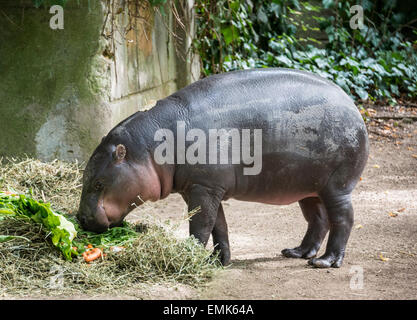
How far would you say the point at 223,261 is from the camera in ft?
13.2

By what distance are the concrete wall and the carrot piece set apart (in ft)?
5.79

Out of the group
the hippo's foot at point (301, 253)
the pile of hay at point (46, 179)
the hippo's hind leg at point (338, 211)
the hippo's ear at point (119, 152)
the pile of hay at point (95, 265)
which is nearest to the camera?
the pile of hay at point (95, 265)

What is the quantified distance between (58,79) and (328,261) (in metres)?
2.79

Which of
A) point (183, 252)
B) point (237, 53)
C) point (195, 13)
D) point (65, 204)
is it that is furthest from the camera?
point (237, 53)

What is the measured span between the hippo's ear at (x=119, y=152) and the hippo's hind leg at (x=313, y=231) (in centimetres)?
141

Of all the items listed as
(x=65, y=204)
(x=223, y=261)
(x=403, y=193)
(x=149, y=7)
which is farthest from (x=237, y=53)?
(x=223, y=261)

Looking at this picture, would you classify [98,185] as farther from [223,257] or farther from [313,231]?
[313,231]

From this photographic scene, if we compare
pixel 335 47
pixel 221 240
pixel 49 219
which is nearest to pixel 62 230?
pixel 49 219

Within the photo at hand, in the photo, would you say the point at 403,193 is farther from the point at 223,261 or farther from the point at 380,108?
the point at 380,108

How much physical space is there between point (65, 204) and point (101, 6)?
5.59 ft

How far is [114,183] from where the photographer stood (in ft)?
12.5

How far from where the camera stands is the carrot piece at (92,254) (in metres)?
3.65

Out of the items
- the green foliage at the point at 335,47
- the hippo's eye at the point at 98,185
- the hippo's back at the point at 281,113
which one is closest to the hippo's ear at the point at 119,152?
the hippo's eye at the point at 98,185

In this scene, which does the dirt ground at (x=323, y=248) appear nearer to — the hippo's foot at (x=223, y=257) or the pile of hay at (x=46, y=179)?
the hippo's foot at (x=223, y=257)
